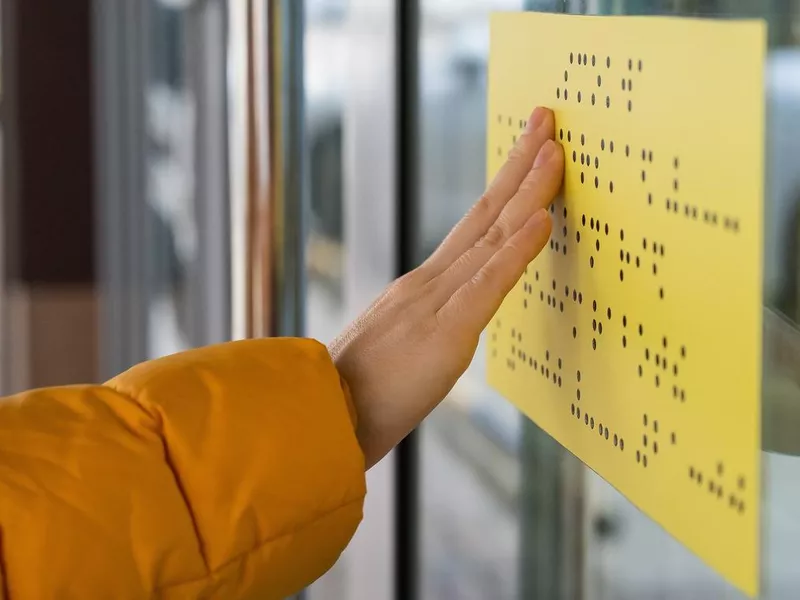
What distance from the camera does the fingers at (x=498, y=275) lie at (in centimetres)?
54

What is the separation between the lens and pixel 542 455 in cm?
81

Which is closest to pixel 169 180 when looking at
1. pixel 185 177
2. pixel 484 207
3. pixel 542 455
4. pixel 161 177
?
pixel 161 177

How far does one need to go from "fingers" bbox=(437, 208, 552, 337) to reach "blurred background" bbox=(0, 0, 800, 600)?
0.10 meters

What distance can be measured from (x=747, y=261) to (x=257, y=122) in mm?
781

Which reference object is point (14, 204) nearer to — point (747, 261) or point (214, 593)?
point (214, 593)

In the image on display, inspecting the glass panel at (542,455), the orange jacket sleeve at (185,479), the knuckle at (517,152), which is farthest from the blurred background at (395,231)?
the orange jacket sleeve at (185,479)

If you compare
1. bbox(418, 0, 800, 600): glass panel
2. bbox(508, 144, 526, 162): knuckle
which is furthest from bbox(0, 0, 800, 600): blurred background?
bbox(508, 144, 526, 162): knuckle

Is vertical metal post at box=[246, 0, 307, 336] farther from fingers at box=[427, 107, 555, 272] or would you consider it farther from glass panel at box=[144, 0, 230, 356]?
fingers at box=[427, 107, 555, 272]

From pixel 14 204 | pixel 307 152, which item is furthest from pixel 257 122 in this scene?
pixel 14 204

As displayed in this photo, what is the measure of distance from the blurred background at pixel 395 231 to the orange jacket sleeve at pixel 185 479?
208mm

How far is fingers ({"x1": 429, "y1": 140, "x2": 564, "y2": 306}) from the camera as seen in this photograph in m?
0.54

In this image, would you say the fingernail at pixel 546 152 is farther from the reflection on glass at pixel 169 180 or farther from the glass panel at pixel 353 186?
the reflection on glass at pixel 169 180

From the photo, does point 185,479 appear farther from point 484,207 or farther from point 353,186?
point 353,186

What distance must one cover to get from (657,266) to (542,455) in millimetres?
380
